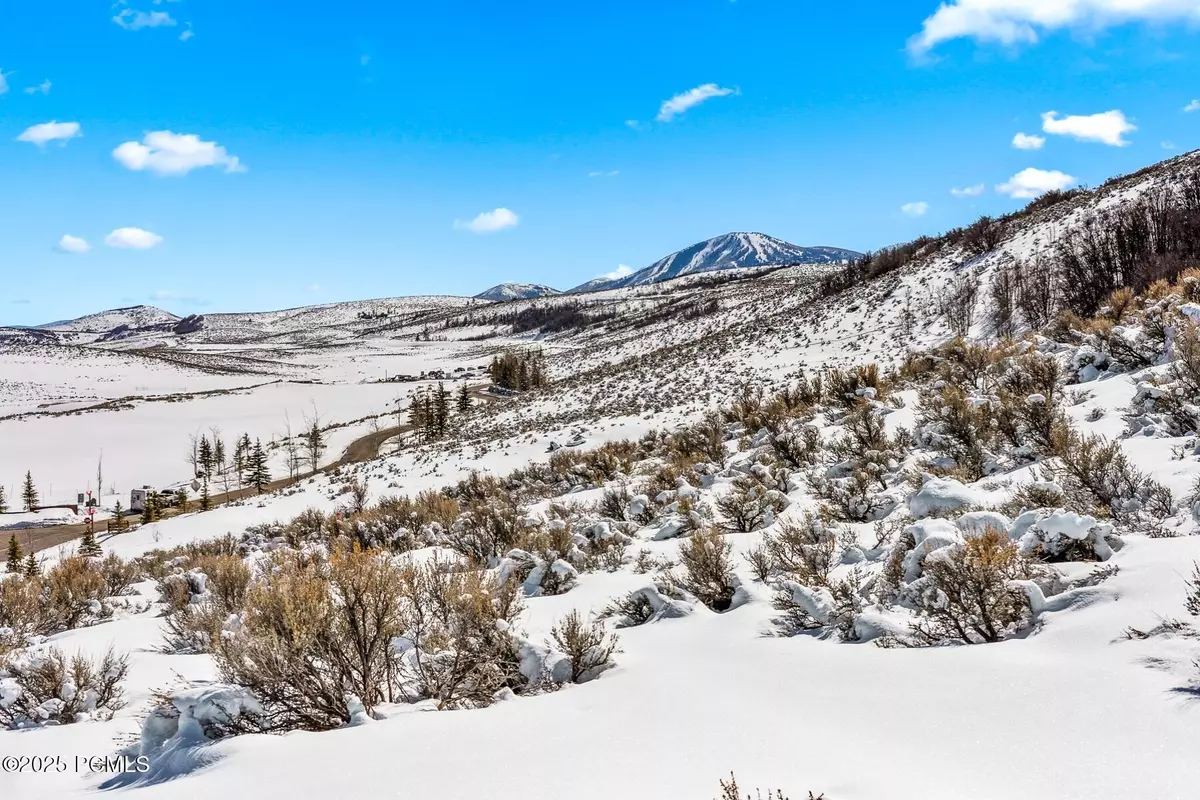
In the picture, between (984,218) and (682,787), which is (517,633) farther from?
(984,218)

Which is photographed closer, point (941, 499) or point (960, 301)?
point (941, 499)

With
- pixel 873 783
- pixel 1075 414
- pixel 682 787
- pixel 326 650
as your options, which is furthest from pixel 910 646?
pixel 1075 414

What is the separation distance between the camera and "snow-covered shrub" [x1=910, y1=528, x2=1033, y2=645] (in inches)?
161

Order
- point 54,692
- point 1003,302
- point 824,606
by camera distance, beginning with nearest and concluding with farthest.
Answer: point 824,606
point 54,692
point 1003,302

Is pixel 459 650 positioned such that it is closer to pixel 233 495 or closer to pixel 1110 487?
pixel 1110 487

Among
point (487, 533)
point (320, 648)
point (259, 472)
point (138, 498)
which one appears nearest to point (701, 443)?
point (487, 533)

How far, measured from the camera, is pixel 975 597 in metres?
4.20

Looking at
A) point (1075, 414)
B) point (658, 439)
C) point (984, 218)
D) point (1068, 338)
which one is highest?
point (984, 218)

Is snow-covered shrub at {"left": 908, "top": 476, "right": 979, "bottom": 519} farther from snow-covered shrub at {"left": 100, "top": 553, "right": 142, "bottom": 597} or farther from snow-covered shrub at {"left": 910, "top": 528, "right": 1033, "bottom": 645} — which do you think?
snow-covered shrub at {"left": 100, "top": 553, "right": 142, "bottom": 597}

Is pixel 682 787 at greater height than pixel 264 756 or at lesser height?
greater

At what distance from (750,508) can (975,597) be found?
4.60m

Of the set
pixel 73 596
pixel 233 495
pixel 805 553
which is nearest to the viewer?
pixel 805 553

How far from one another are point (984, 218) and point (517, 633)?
42.4 meters

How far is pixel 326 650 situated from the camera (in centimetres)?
432
